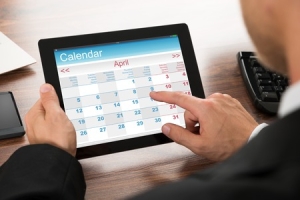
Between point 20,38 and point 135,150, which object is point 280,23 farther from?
point 20,38

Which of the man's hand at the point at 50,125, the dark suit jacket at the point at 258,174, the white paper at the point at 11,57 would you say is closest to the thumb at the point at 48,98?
the man's hand at the point at 50,125

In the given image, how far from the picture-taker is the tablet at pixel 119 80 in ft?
3.39

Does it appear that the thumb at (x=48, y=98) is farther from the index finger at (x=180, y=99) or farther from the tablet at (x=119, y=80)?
the index finger at (x=180, y=99)

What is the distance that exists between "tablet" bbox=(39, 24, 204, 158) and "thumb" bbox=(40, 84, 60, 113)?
0.02 metres

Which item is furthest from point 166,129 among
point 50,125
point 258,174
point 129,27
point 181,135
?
point 258,174

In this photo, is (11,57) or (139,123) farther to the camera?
(11,57)

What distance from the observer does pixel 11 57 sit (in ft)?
3.98

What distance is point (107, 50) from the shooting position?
42.2 inches

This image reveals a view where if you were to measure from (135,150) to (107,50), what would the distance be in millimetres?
201

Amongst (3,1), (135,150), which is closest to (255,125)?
(135,150)

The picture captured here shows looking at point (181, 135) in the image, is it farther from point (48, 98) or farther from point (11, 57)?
point (11, 57)

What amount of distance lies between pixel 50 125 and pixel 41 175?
0.13 meters

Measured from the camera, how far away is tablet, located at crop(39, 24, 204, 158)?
1.03 meters

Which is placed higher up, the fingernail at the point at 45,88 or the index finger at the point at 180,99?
the fingernail at the point at 45,88
